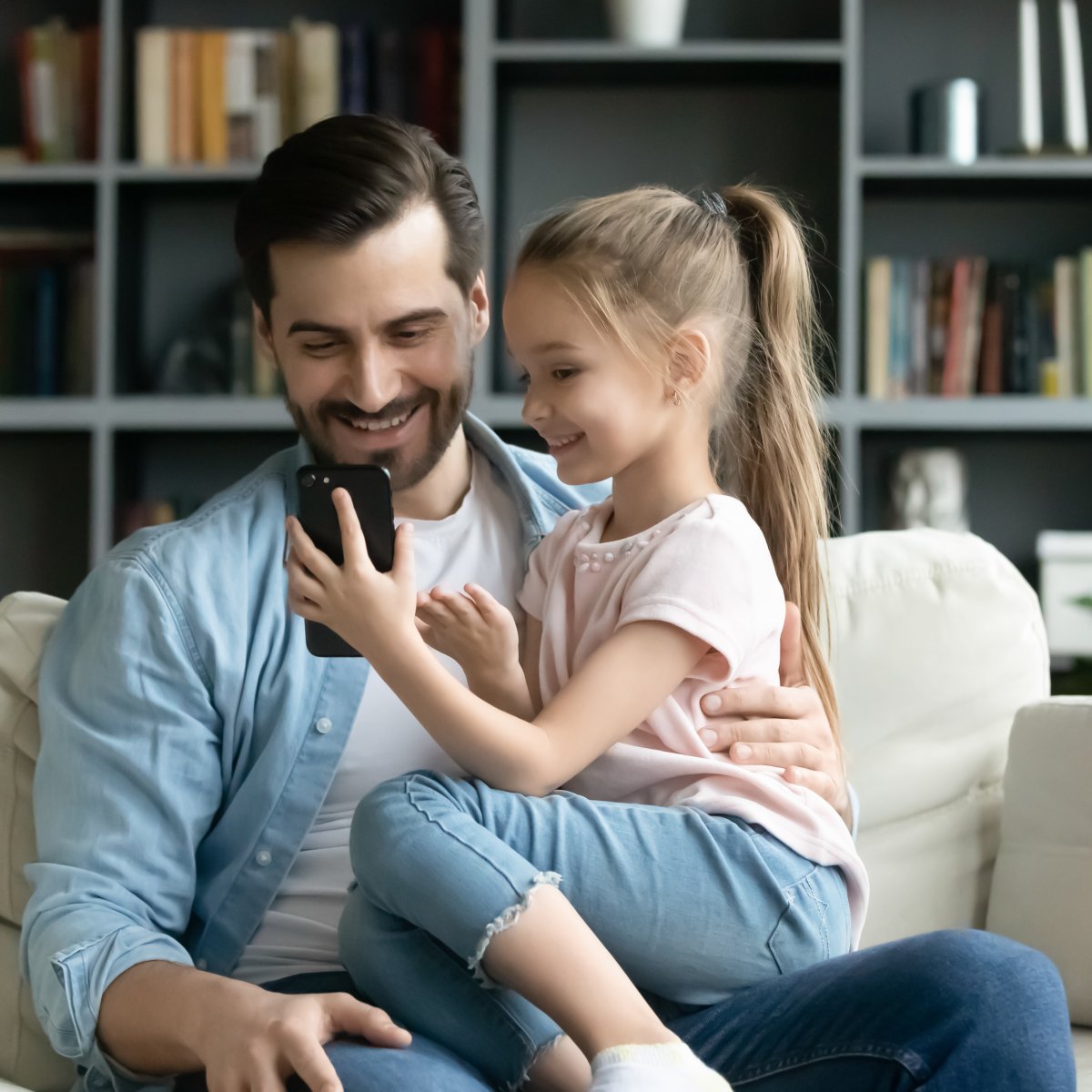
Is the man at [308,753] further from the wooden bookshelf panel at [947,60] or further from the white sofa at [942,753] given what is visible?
the wooden bookshelf panel at [947,60]

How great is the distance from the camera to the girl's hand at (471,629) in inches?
43.0

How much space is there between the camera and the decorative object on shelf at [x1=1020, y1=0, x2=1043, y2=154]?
9.52 feet

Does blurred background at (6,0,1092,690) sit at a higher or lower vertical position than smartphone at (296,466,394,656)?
higher

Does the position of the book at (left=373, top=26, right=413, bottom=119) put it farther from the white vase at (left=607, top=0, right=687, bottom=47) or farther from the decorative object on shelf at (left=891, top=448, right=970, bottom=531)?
the decorative object on shelf at (left=891, top=448, right=970, bottom=531)

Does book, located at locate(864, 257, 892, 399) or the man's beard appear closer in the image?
the man's beard

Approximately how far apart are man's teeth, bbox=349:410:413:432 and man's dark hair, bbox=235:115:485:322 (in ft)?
0.51

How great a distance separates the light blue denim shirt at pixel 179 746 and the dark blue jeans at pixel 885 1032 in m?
0.30

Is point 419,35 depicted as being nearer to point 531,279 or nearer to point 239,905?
point 531,279

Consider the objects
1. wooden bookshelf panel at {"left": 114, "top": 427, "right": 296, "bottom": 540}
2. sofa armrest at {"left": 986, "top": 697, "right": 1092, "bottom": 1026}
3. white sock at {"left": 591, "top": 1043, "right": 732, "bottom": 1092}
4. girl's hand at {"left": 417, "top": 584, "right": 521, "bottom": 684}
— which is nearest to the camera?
white sock at {"left": 591, "top": 1043, "right": 732, "bottom": 1092}

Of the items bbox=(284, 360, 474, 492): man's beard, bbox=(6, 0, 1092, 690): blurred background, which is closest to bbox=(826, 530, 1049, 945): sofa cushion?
bbox=(284, 360, 474, 492): man's beard

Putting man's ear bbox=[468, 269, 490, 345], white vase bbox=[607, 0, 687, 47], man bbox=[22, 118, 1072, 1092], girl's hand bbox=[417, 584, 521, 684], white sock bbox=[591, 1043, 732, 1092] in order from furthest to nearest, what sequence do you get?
white vase bbox=[607, 0, 687, 47] → man's ear bbox=[468, 269, 490, 345] → girl's hand bbox=[417, 584, 521, 684] → man bbox=[22, 118, 1072, 1092] → white sock bbox=[591, 1043, 732, 1092]

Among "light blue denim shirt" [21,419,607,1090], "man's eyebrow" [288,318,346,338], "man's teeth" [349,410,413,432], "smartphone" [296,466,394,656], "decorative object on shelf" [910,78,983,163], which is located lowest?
"light blue denim shirt" [21,419,607,1090]

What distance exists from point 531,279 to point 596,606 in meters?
0.28

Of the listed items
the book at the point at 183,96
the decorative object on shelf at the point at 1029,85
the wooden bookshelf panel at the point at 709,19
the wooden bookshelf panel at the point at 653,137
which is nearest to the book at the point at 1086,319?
the decorative object on shelf at the point at 1029,85
